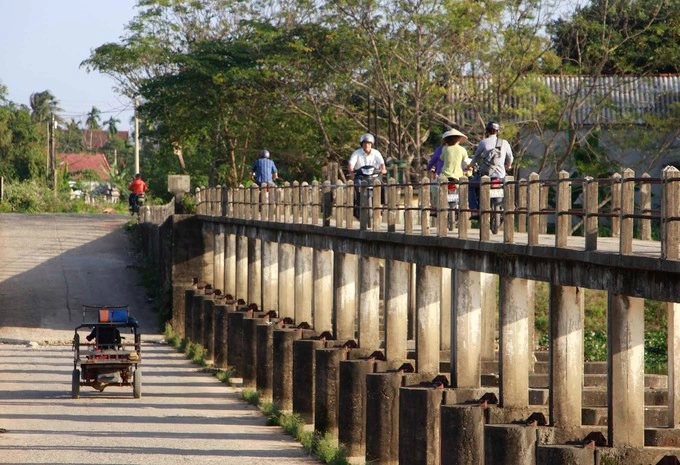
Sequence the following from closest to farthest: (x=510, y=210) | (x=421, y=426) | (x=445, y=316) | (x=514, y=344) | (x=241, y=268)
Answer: (x=510, y=210) < (x=514, y=344) < (x=421, y=426) < (x=445, y=316) < (x=241, y=268)

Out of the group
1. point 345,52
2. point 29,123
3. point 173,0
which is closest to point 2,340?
point 345,52

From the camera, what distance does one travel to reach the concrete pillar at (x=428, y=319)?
22109 mm

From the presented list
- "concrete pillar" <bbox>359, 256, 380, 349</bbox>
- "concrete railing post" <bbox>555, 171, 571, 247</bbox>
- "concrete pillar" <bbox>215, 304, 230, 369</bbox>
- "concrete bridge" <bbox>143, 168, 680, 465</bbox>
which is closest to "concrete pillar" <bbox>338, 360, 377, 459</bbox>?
"concrete bridge" <bbox>143, 168, 680, 465</bbox>

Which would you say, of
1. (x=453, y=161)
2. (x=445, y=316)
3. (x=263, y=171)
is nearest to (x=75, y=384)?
(x=445, y=316)

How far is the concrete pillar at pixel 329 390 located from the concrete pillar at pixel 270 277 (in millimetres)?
8908

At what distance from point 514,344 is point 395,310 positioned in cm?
520

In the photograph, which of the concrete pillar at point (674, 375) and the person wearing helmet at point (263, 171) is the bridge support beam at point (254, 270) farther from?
the concrete pillar at point (674, 375)

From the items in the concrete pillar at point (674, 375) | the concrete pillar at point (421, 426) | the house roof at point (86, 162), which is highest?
the house roof at point (86, 162)

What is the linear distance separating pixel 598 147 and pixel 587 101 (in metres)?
1.42

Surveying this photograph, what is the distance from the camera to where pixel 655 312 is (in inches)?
1748

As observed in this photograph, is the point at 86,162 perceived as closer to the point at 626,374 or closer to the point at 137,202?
the point at 137,202

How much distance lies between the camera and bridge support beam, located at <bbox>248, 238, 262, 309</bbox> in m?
36.0

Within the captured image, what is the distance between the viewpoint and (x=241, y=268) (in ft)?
126

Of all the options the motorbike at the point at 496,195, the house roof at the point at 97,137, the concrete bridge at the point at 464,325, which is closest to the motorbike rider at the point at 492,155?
the motorbike at the point at 496,195
